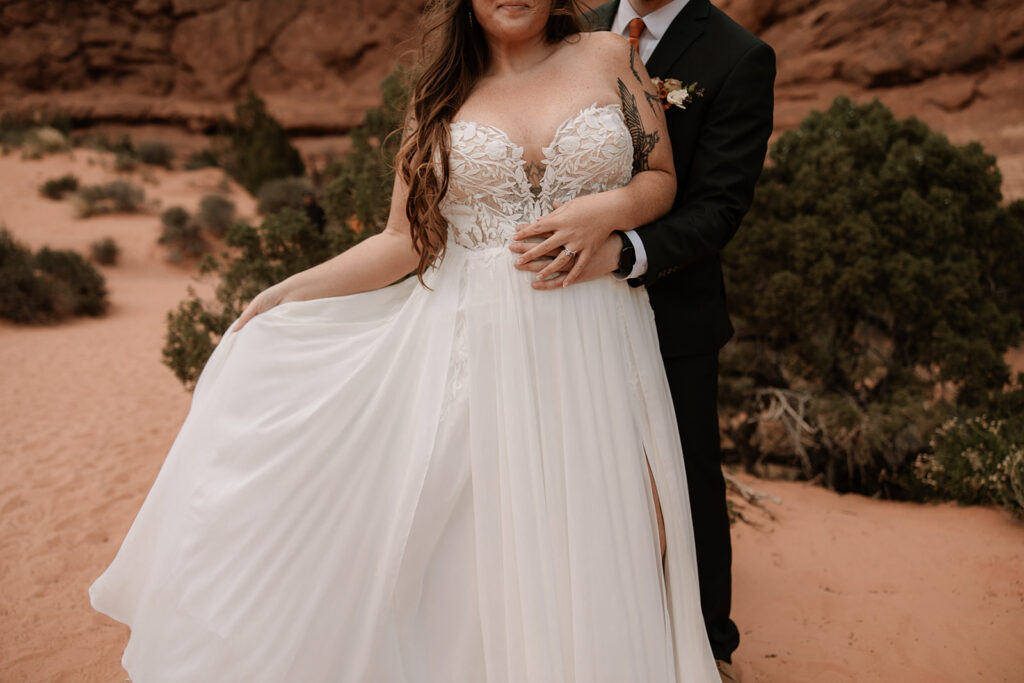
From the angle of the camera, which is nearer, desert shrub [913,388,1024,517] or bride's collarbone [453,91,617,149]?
bride's collarbone [453,91,617,149]

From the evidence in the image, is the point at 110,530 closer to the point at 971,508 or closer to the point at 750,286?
the point at 750,286

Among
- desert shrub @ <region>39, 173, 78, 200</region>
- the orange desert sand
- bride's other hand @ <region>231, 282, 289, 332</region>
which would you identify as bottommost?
the orange desert sand

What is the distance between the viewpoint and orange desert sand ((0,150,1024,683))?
2.87 meters

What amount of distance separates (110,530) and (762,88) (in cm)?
429

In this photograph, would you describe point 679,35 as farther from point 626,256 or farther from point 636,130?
point 626,256

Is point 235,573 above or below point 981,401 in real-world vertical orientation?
above

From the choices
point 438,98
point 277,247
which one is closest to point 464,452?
point 438,98

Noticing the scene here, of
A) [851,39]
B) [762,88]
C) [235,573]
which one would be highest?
[851,39]

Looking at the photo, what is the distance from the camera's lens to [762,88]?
7.13ft

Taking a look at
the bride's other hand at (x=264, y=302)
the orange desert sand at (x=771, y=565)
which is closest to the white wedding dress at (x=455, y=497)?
the bride's other hand at (x=264, y=302)

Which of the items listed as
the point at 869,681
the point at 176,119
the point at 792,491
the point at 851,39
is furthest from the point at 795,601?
the point at 176,119

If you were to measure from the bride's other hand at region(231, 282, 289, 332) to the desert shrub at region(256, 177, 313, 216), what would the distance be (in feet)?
42.2

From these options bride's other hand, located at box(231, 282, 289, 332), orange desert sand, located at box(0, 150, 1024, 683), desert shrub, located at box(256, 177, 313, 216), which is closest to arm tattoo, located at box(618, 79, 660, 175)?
bride's other hand, located at box(231, 282, 289, 332)

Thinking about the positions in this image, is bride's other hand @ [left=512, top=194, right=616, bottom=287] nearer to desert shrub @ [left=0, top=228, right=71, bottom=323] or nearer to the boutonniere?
the boutonniere
